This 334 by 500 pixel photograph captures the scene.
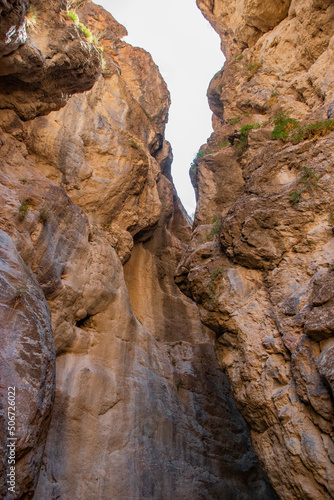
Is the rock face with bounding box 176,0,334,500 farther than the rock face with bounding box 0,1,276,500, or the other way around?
the rock face with bounding box 176,0,334,500

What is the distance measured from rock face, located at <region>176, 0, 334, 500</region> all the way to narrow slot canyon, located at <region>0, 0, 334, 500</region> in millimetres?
46

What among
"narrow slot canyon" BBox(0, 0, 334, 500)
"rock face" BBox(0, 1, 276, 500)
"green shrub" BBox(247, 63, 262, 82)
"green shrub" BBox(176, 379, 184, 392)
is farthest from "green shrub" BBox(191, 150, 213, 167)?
"green shrub" BBox(176, 379, 184, 392)

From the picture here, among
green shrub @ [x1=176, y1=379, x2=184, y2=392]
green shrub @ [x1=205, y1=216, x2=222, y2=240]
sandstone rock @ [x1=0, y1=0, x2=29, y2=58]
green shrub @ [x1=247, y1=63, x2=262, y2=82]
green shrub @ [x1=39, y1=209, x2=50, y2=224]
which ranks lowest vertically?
green shrub @ [x1=176, y1=379, x2=184, y2=392]

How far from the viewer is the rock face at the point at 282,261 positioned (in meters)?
7.07

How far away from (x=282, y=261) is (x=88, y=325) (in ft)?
20.0

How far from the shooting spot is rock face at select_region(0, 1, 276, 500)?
621 cm

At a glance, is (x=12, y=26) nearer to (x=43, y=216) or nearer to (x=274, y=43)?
(x=43, y=216)

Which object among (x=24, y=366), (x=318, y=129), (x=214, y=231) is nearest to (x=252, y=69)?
(x=318, y=129)

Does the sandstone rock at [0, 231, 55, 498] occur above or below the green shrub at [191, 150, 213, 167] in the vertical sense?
below

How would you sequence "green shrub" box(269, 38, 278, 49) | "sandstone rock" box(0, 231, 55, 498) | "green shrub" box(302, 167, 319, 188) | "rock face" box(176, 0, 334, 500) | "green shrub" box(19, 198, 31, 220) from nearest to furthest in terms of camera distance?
1. "sandstone rock" box(0, 231, 55, 498)
2. "rock face" box(176, 0, 334, 500)
3. "green shrub" box(19, 198, 31, 220)
4. "green shrub" box(302, 167, 319, 188)
5. "green shrub" box(269, 38, 278, 49)

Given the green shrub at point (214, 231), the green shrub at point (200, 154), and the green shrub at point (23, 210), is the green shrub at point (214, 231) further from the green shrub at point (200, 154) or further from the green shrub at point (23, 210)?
the green shrub at point (23, 210)

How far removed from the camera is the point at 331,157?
924 centimetres

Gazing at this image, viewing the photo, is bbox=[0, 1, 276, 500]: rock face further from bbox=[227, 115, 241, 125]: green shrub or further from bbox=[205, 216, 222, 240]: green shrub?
bbox=[227, 115, 241, 125]: green shrub

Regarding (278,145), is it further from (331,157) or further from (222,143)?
(222,143)
